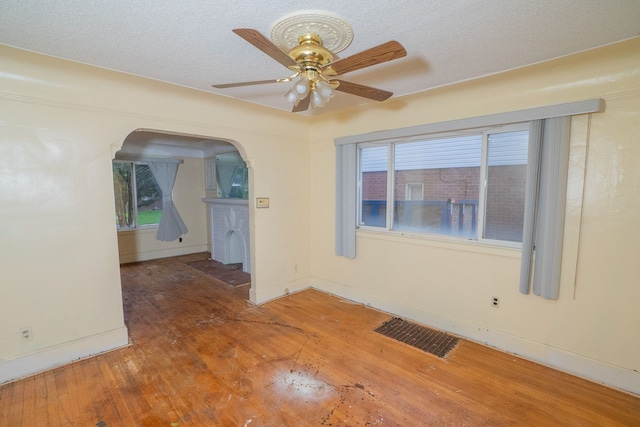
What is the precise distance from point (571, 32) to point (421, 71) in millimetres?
914

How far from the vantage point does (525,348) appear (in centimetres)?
247

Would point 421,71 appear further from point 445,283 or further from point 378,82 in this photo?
point 445,283

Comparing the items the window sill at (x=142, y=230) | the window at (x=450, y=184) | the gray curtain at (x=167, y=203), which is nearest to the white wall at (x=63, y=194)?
the window at (x=450, y=184)

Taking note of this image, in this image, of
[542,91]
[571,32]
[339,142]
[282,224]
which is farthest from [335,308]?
[571,32]

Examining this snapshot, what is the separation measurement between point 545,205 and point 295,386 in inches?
96.5

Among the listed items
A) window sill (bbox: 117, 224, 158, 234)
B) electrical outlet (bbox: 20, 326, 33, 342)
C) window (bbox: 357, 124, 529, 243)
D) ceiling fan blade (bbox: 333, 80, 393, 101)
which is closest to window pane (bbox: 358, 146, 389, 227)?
window (bbox: 357, 124, 529, 243)

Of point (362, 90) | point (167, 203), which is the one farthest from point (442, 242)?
point (167, 203)

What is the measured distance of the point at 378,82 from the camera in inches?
98.3

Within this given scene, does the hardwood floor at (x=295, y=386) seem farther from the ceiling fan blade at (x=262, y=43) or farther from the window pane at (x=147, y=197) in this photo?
the window pane at (x=147, y=197)

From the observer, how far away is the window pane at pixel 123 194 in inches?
221

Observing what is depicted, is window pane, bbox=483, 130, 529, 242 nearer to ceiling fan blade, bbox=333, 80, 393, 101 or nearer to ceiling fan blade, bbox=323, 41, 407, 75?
ceiling fan blade, bbox=333, 80, 393, 101

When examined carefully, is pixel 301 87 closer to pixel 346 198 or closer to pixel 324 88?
pixel 324 88

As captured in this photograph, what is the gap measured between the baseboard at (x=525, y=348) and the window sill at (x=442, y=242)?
0.73 metres

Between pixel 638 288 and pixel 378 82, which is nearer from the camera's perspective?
pixel 638 288
